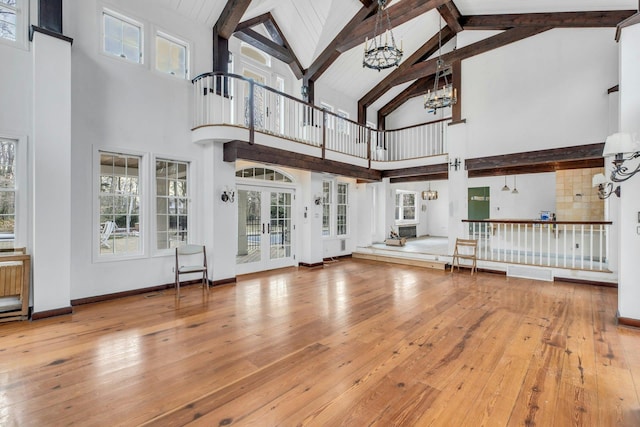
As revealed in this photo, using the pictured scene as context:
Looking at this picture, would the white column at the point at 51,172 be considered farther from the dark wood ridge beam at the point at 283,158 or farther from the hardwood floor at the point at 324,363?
the dark wood ridge beam at the point at 283,158

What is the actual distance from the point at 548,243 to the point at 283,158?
19.7 ft

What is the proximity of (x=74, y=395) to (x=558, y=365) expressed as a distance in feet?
13.4

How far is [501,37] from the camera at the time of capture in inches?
276

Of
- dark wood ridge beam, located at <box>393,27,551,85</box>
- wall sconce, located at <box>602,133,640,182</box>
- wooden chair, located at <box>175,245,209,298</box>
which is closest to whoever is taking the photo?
wall sconce, located at <box>602,133,640,182</box>

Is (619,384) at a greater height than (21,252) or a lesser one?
lesser

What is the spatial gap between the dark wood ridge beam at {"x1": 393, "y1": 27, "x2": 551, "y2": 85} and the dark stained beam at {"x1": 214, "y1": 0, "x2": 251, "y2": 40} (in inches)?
210

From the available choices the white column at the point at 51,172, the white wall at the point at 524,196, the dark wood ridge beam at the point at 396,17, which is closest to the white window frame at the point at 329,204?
the dark wood ridge beam at the point at 396,17

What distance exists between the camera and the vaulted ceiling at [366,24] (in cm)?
570

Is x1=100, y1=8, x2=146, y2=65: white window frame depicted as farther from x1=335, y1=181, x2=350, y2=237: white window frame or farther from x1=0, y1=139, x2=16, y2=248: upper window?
x1=335, y1=181, x2=350, y2=237: white window frame

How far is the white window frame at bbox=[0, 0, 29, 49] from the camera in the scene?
4062 millimetres

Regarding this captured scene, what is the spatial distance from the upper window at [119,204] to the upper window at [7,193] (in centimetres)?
97

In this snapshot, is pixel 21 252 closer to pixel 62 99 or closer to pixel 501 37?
pixel 62 99

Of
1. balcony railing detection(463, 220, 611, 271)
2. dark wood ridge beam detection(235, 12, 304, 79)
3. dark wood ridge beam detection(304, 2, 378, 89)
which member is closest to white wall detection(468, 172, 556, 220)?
balcony railing detection(463, 220, 611, 271)

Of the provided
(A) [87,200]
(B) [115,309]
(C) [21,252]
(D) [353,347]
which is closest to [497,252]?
(D) [353,347]
